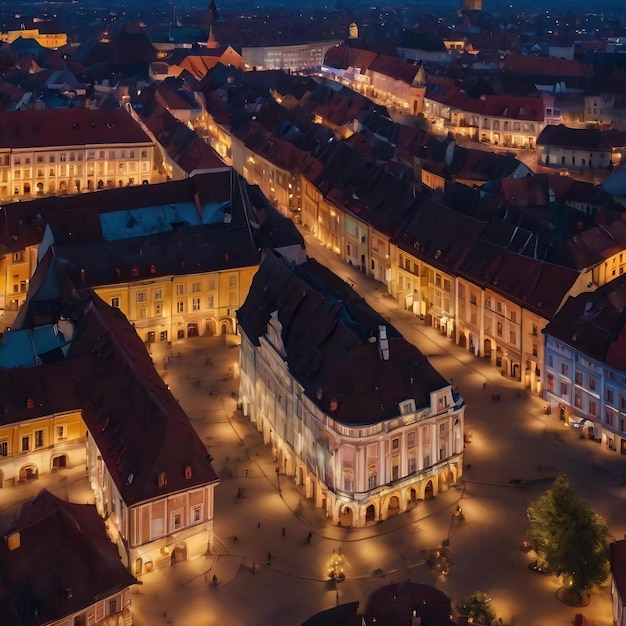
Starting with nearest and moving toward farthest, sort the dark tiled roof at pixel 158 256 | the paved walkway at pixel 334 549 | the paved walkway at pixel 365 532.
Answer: the paved walkway at pixel 334 549 → the paved walkway at pixel 365 532 → the dark tiled roof at pixel 158 256

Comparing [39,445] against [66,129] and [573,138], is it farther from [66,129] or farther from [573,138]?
[573,138]

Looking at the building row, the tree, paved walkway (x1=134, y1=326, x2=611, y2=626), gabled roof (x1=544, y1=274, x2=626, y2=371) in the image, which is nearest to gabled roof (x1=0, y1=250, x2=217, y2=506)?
paved walkway (x1=134, y1=326, x2=611, y2=626)

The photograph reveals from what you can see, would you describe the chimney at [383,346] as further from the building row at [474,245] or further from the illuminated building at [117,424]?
the building row at [474,245]

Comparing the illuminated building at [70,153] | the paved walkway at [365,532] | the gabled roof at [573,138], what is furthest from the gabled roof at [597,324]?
the gabled roof at [573,138]

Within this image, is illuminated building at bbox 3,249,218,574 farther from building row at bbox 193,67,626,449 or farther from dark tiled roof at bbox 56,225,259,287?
building row at bbox 193,67,626,449

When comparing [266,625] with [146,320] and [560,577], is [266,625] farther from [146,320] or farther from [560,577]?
[146,320]
